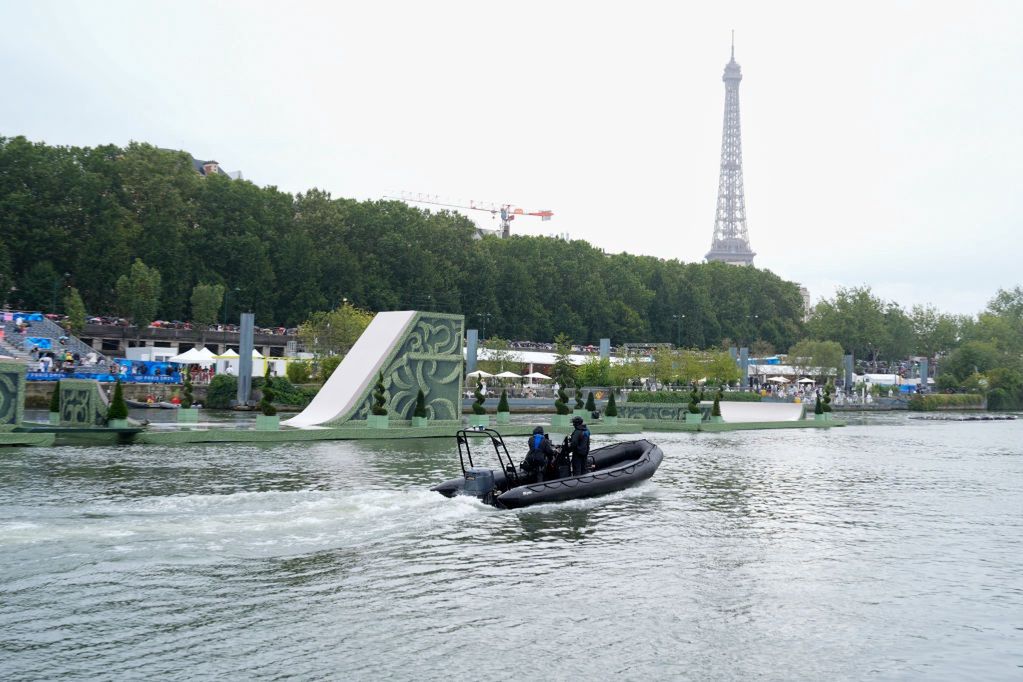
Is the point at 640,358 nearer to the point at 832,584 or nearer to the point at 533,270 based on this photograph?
the point at 533,270

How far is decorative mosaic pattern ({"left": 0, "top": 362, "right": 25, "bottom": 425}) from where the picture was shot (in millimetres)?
31844

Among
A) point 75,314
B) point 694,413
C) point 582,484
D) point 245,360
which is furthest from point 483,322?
point 582,484

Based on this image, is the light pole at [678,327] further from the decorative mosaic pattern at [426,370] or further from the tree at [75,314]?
the decorative mosaic pattern at [426,370]

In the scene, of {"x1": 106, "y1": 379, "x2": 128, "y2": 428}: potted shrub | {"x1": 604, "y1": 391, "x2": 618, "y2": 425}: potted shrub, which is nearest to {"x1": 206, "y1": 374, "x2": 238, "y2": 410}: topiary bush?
{"x1": 604, "y1": 391, "x2": 618, "y2": 425}: potted shrub

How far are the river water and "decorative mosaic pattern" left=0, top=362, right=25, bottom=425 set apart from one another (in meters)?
7.08

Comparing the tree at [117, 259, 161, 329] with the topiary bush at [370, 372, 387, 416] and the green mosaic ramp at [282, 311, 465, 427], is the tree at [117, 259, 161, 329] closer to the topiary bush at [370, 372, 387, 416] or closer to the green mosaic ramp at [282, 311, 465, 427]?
the green mosaic ramp at [282, 311, 465, 427]

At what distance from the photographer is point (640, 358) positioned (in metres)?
90.9

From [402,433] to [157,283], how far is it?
46021mm

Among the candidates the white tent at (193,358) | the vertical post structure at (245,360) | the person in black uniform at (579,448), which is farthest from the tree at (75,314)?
the person in black uniform at (579,448)

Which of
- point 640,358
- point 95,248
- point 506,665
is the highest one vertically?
point 95,248

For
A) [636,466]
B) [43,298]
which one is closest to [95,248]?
[43,298]

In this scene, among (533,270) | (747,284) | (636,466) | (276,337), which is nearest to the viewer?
(636,466)

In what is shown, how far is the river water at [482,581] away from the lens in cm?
1079

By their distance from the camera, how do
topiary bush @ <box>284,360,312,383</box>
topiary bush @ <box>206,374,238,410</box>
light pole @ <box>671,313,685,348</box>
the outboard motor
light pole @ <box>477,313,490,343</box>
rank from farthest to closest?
light pole @ <box>671,313,685,348</box> → light pole @ <box>477,313,490,343</box> → topiary bush @ <box>284,360,312,383</box> → topiary bush @ <box>206,374,238,410</box> → the outboard motor
